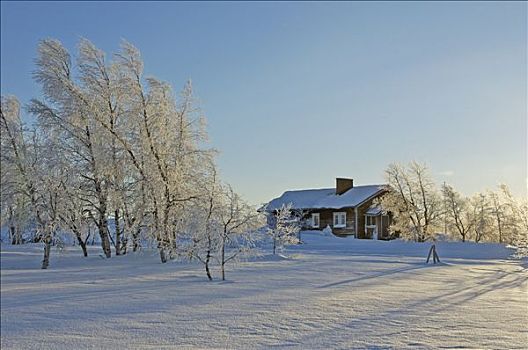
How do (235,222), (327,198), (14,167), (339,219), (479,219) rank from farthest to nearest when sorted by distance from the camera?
(327,198), (339,219), (479,219), (14,167), (235,222)

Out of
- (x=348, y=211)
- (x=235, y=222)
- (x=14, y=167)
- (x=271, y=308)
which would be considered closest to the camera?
(x=271, y=308)

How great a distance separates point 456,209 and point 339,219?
1033 centimetres

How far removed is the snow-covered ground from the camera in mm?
9609

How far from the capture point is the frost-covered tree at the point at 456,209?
1905 inches

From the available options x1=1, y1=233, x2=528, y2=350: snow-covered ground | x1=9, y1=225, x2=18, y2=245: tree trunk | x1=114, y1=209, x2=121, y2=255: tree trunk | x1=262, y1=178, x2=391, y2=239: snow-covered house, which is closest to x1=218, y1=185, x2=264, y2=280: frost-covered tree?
x1=1, y1=233, x2=528, y2=350: snow-covered ground

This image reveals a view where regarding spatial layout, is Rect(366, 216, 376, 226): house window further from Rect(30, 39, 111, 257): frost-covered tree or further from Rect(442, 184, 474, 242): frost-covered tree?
Rect(30, 39, 111, 257): frost-covered tree

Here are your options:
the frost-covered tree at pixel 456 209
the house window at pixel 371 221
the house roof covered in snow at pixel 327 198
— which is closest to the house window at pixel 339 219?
the house roof covered in snow at pixel 327 198

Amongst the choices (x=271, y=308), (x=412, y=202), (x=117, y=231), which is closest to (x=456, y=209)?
(x=412, y=202)

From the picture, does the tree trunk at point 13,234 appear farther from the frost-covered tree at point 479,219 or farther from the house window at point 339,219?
the frost-covered tree at point 479,219

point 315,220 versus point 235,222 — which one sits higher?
point 315,220

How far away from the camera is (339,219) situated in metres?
49.3

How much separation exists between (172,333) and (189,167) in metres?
15.3

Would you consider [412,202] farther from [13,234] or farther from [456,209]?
[13,234]

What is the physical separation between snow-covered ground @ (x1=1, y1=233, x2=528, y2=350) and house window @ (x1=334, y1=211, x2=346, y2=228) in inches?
1104
